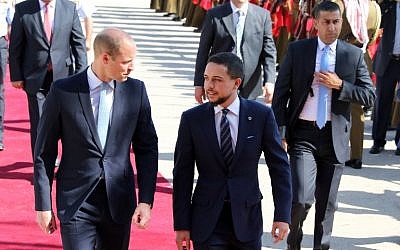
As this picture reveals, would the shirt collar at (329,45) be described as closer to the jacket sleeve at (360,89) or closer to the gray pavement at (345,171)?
the jacket sleeve at (360,89)

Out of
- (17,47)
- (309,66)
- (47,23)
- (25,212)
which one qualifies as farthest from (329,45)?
(17,47)

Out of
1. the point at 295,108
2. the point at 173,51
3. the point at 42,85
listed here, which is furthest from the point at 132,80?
the point at 173,51

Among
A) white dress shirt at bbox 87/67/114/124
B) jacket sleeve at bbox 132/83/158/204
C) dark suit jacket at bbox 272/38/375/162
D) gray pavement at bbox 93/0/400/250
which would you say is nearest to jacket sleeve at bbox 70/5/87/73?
gray pavement at bbox 93/0/400/250

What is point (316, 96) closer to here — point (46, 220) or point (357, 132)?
point (46, 220)

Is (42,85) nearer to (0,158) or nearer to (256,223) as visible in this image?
(0,158)

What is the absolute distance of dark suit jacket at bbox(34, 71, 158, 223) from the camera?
5.57 metres

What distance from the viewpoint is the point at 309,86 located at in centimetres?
745

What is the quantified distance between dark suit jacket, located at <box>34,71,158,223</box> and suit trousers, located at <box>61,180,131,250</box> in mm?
45

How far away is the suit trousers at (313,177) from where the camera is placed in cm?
738

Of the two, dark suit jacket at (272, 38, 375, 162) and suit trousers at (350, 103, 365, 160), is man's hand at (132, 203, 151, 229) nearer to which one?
dark suit jacket at (272, 38, 375, 162)

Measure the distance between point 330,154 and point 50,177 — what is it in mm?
2576

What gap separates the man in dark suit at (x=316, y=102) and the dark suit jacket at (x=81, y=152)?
1.97 meters

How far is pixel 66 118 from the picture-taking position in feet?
18.4

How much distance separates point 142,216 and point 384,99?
7.31 m
